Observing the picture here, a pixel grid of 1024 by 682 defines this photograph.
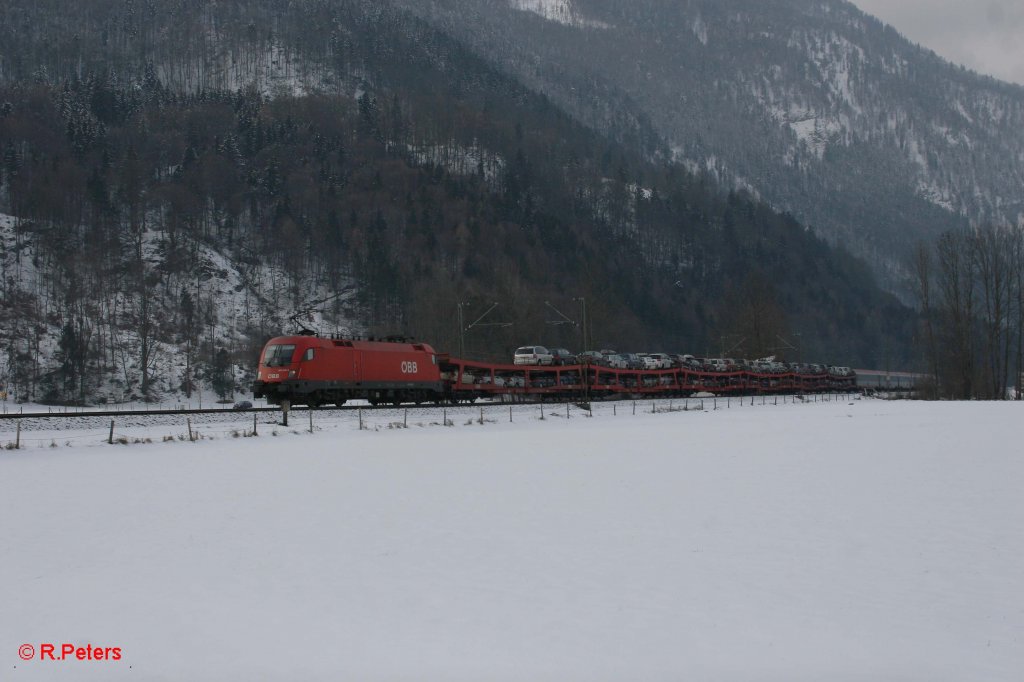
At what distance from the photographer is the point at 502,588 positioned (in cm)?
1120

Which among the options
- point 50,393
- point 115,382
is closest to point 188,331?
point 115,382

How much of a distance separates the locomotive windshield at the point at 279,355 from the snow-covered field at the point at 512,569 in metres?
15.1

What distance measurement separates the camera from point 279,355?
128 feet

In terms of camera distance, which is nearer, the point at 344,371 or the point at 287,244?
the point at 344,371

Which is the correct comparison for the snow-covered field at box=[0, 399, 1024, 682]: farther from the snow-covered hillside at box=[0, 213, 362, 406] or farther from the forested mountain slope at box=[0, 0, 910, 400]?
the forested mountain slope at box=[0, 0, 910, 400]

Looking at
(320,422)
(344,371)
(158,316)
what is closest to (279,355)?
(344,371)

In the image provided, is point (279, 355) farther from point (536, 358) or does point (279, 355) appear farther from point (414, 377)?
point (536, 358)

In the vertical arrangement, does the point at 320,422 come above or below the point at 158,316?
below

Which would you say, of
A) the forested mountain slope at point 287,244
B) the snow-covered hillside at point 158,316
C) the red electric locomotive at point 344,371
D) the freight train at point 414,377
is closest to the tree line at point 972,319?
the freight train at point 414,377

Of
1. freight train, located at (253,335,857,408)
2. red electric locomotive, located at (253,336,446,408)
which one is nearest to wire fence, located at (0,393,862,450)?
red electric locomotive, located at (253,336,446,408)

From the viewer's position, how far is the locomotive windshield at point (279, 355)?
38906mm

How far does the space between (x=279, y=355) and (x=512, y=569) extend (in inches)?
1164

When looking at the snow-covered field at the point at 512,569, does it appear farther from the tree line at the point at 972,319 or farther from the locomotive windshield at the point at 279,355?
the tree line at the point at 972,319

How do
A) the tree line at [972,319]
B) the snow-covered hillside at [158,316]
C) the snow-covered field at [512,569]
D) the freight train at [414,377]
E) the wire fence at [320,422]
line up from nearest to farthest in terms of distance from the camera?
1. the snow-covered field at [512,569]
2. the wire fence at [320,422]
3. the freight train at [414,377]
4. the tree line at [972,319]
5. the snow-covered hillside at [158,316]
